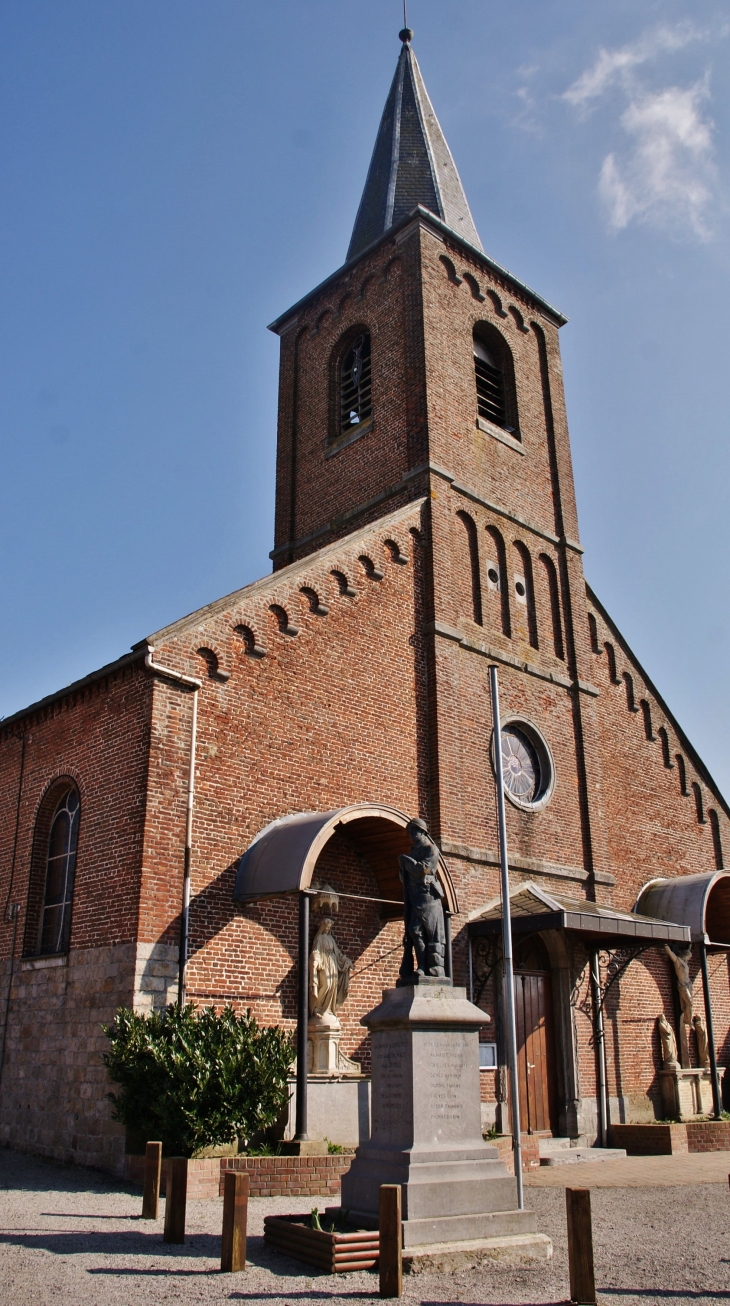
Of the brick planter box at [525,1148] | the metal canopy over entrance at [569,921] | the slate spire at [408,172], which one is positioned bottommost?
the brick planter box at [525,1148]

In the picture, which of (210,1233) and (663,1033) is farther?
(663,1033)

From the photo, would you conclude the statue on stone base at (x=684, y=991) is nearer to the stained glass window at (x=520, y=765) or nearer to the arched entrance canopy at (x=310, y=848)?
the stained glass window at (x=520, y=765)

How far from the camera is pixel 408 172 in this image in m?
23.7

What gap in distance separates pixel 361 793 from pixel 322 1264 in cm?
815

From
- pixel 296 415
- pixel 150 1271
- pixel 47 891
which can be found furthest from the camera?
pixel 296 415

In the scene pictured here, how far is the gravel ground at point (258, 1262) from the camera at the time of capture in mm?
6426

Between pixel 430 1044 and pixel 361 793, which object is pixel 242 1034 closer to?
pixel 430 1044

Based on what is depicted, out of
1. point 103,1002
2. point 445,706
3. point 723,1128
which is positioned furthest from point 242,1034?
point 723,1128

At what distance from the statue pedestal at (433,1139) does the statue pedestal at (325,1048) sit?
13.0ft

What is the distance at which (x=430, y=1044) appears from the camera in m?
8.27

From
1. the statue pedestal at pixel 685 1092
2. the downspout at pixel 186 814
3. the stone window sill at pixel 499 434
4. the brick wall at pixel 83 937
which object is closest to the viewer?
the brick wall at pixel 83 937

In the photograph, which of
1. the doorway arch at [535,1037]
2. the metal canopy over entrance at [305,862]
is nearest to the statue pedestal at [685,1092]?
the doorway arch at [535,1037]

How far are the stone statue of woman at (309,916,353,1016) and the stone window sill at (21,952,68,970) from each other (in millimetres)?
3088

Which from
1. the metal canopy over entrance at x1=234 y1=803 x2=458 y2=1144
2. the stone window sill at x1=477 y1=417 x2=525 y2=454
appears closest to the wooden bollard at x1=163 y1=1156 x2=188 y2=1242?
the metal canopy over entrance at x1=234 y1=803 x2=458 y2=1144
